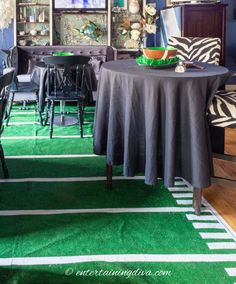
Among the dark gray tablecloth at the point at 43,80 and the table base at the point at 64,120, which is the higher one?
the dark gray tablecloth at the point at 43,80

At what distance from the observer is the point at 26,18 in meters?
6.36

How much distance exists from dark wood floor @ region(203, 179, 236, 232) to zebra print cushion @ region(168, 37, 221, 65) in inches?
46.5

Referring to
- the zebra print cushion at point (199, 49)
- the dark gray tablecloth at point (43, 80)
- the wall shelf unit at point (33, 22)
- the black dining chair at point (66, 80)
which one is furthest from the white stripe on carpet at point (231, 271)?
the wall shelf unit at point (33, 22)

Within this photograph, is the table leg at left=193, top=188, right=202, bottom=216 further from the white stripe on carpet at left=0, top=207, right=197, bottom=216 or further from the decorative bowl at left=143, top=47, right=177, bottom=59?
the decorative bowl at left=143, top=47, right=177, bottom=59

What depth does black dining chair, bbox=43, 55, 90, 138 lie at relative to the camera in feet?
13.5

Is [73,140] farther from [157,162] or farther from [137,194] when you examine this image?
[157,162]

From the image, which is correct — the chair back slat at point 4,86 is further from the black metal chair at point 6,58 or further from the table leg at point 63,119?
the black metal chair at point 6,58

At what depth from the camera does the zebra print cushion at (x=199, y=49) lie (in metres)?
3.44

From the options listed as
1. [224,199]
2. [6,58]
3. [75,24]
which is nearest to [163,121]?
[224,199]

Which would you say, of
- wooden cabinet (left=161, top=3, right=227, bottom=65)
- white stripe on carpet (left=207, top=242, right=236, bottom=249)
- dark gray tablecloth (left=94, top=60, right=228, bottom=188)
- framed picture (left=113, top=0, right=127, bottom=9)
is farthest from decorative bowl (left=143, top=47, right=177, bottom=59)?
framed picture (left=113, top=0, right=127, bottom=9)

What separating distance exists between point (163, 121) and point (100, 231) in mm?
703

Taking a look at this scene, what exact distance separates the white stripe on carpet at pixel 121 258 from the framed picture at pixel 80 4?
5.17 m

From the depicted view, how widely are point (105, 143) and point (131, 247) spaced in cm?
87

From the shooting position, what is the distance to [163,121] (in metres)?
2.30
